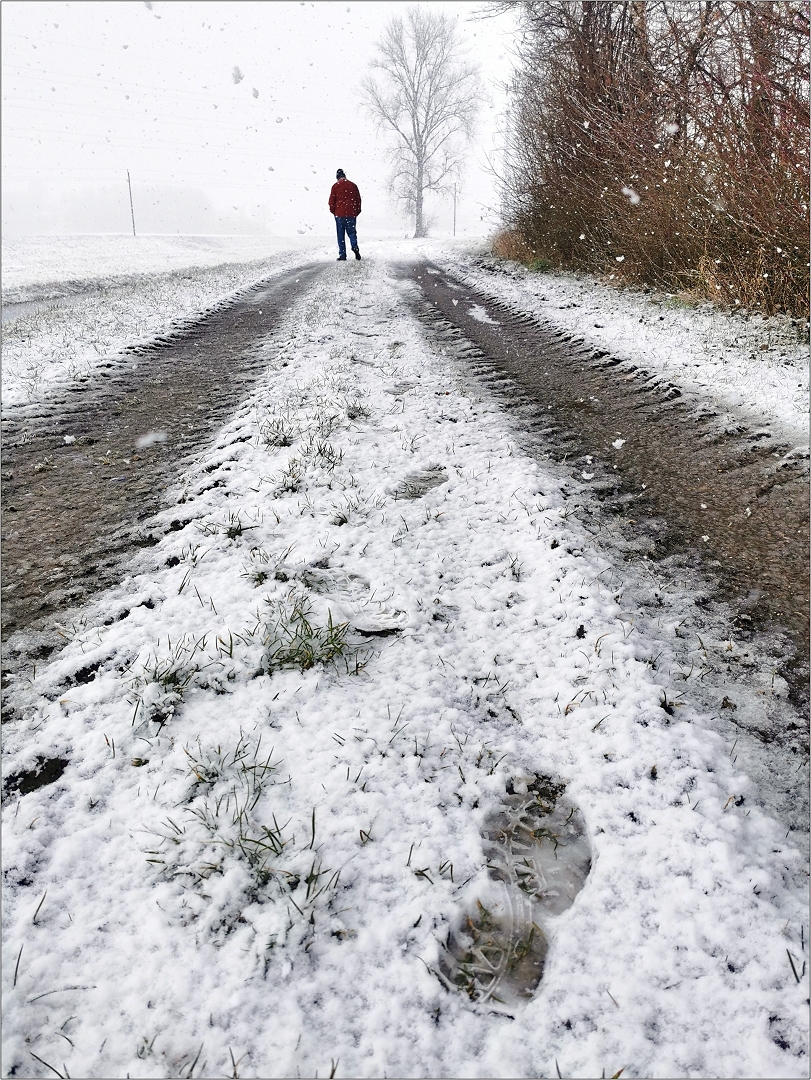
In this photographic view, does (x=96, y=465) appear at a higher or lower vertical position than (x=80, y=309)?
lower

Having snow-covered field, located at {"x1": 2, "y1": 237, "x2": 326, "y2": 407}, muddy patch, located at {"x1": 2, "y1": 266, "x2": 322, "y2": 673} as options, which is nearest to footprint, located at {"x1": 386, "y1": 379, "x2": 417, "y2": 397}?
muddy patch, located at {"x1": 2, "y1": 266, "x2": 322, "y2": 673}

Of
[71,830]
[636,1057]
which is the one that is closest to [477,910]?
[636,1057]

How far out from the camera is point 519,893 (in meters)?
1.55

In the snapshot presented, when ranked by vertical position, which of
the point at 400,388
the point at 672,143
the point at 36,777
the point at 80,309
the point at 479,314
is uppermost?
the point at 672,143

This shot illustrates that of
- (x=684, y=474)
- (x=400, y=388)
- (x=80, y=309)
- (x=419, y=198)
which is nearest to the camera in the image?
(x=684, y=474)

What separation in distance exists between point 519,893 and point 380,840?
0.41m

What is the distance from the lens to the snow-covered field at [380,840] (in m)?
1.26

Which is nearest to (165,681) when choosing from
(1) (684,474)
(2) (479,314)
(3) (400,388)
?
(1) (684,474)

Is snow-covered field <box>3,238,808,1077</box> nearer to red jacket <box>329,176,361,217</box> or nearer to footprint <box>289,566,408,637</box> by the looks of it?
footprint <box>289,566,408,637</box>

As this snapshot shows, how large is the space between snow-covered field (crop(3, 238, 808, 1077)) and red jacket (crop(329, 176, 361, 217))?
16.8m

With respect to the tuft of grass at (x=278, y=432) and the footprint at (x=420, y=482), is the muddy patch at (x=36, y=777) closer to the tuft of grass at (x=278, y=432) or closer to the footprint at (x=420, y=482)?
the footprint at (x=420, y=482)

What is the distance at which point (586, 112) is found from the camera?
9.09 meters

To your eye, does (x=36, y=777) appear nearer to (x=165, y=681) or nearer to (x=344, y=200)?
(x=165, y=681)

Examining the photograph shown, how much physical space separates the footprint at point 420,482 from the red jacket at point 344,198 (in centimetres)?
1579
